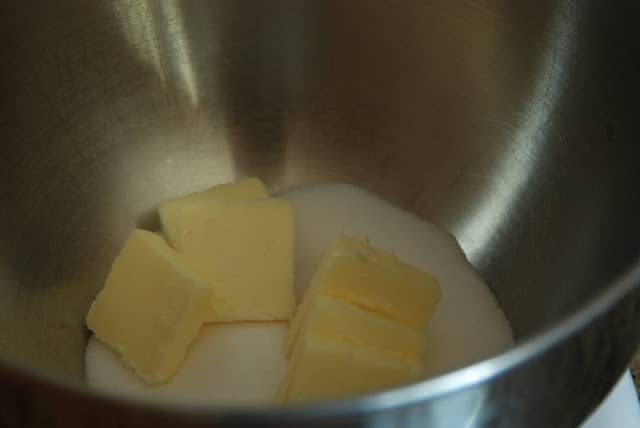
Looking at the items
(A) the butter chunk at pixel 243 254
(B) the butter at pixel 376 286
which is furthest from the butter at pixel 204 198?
(B) the butter at pixel 376 286

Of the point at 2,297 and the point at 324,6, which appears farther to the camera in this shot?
the point at 324,6

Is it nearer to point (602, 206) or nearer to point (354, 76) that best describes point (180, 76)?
point (354, 76)

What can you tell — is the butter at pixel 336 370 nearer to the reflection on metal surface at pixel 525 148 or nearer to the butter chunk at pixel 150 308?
the butter chunk at pixel 150 308

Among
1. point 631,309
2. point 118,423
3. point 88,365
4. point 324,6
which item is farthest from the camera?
point 324,6

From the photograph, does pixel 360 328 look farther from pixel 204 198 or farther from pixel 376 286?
pixel 204 198

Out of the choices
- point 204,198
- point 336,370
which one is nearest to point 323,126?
point 204,198

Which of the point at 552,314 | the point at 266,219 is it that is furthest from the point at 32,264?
the point at 552,314
